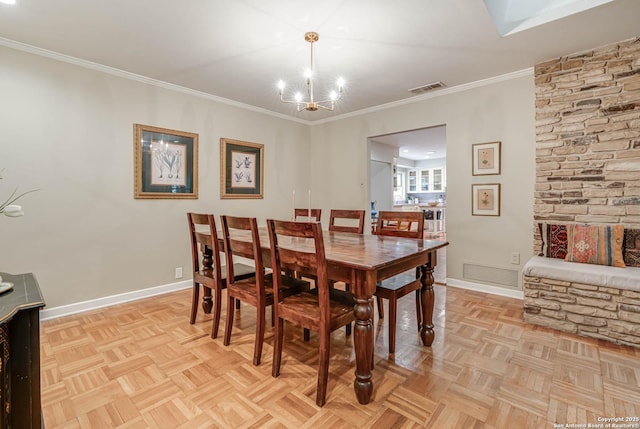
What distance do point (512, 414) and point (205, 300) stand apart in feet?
7.94

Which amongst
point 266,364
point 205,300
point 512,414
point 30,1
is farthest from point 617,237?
point 30,1

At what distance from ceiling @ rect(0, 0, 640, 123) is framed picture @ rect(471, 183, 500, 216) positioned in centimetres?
121

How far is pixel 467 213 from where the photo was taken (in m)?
3.67

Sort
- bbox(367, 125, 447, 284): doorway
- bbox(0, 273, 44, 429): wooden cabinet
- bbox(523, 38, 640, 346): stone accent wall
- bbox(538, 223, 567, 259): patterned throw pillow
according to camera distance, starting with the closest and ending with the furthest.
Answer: bbox(0, 273, 44, 429): wooden cabinet → bbox(523, 38, 640, 346): stone accent wall → bbox(538, 223, 567, 259): patterned throw pillow → bbox(367, 125, 447, 284): doorway

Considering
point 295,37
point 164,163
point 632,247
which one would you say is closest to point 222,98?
point 164,163

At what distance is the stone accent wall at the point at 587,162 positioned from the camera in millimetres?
2385

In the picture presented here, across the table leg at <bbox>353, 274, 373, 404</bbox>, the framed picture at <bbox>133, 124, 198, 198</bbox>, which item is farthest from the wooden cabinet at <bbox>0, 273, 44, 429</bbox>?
the framed picture at <bbox>133, 124, 198, 198</bbox>

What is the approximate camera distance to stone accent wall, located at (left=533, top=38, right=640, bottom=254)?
8.72 feet

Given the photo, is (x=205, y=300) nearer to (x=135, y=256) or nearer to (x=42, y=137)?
(x=135, y=256)

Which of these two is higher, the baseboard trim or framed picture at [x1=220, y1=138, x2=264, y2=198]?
framed picture at [x1=220, y1=138, x2=264, y2=198]

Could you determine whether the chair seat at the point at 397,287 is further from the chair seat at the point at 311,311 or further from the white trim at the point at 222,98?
the white trim at the point at 222,98

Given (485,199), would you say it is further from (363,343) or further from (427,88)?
(363,343)

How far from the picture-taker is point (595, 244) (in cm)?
265

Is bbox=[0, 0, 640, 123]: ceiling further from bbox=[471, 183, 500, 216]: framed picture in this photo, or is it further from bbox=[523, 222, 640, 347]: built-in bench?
bbox=[523, 222, 640, 347]: built-in bench
